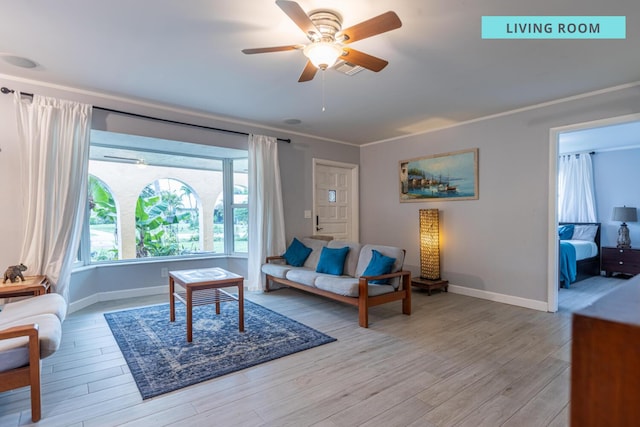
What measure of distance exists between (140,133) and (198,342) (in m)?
2.63

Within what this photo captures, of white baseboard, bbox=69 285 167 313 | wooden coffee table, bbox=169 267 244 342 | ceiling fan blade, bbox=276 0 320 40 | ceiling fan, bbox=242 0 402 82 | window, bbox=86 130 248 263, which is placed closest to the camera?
ceiling fan blade, bbox=276 0 320 40

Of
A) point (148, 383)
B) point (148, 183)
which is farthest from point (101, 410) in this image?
point (148, 183)

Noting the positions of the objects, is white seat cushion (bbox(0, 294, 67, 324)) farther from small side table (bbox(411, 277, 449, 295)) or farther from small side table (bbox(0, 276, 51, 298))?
small side table (bbox(411, 277, 449, 295))

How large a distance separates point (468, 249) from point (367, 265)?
1758 mm

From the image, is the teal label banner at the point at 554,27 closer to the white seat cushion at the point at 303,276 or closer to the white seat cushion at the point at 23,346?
the white seat cushion at the point at 303,276

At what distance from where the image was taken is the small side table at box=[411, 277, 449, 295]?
454 cm

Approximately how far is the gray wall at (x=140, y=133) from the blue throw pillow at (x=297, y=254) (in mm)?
398

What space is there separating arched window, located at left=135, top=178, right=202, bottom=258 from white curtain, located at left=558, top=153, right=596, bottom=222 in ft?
22.7

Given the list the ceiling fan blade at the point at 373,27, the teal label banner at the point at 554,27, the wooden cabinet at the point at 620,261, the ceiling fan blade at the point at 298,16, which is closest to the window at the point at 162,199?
the ceiling fan blade at the point at 298,16

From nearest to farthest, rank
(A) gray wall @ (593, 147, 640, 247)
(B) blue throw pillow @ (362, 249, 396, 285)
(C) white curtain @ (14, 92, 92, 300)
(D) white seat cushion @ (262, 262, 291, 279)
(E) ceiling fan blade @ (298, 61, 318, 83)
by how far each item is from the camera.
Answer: (E) ceiling fan blade @ (298, 61, 318, 83)
(C) white curtain @ (14, 92, 92, 300)
(B) blue throw pillow @ (362, 249, 396, 285)
(D) white seat cushion @ (262, 262, 291, 279)
(A) gray wall @ (593, 147, 640, 247)

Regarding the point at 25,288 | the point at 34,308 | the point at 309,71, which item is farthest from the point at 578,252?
the point at 25,288

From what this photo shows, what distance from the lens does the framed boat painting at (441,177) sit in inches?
178

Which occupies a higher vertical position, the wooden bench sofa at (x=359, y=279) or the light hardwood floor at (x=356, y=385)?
the wooden bench sofa at (x=359, y=279)

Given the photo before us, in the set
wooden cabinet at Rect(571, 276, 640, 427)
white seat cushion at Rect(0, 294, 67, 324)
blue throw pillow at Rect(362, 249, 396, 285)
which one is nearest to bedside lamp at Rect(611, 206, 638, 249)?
blue throw pillow at Rect(362, 249, 396, 285)
